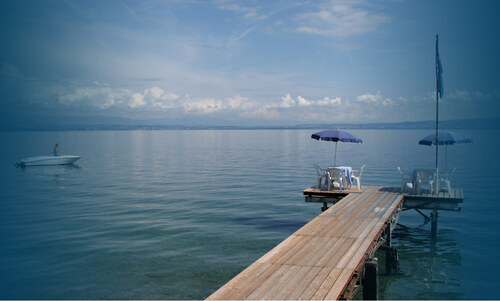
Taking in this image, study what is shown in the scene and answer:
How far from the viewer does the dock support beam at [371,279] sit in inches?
336

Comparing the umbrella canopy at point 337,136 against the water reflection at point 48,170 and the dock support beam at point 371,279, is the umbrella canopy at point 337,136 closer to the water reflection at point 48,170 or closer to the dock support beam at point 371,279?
the dock support beam at point 371,279

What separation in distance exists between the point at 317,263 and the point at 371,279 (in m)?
1.75

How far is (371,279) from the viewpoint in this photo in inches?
343

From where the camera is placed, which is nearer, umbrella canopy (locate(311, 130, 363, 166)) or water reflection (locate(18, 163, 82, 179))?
umbrella canopy (locate(311, 130, 363, 166))

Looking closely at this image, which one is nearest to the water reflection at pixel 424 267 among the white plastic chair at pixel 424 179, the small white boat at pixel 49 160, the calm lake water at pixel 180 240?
the calm lake water at pixel 180 240

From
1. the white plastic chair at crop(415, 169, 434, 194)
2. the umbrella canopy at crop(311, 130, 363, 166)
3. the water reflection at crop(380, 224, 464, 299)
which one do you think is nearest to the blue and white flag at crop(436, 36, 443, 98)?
the white plastic chair at crop(415, 169, 434, 194)

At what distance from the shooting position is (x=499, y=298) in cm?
1174

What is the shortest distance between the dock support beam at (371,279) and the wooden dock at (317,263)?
5.9 inches

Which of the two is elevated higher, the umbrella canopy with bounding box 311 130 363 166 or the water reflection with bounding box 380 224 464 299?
the umbrella canopy with bounding box 311 130 363 166

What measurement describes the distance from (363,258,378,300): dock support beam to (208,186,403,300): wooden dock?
0.15 meters

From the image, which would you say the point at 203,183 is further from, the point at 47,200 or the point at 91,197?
the point at 47,200

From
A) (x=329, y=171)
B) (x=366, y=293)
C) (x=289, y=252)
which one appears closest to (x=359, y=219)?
(x=366, y=293)

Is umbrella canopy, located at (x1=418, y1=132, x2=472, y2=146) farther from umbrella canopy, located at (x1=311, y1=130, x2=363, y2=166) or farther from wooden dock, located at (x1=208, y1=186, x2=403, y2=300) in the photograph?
wooden dock, located at (x1=208, y1=186, x2=403, y2=300)

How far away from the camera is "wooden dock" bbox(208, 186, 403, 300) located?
638cm
